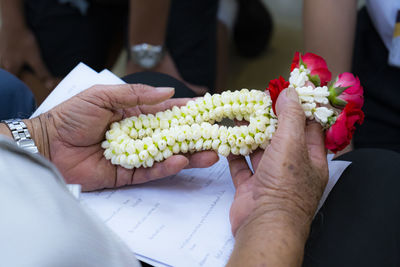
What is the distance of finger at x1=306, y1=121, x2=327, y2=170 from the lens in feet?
2.26

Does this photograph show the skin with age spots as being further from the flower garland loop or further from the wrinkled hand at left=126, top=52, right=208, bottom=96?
the wrinkled hand at left=126, top=52, right=208, bottom=96

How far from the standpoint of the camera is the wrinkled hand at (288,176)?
63 centimetres

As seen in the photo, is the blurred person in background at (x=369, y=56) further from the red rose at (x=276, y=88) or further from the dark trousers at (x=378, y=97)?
the red rose at (x=276, y=88)

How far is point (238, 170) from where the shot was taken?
78 centimetres

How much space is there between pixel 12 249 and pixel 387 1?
101 cm

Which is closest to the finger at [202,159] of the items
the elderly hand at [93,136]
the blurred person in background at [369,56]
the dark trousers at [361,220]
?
the elderly hand at [93,136]

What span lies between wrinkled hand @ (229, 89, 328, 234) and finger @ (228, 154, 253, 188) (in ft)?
0.24

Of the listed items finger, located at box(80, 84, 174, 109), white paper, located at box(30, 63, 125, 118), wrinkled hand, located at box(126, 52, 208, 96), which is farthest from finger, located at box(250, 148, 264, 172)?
wrinkled hand, located at box(126, 52, 208, 96)

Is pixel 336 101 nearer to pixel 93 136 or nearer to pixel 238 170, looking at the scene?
pixel 238 170

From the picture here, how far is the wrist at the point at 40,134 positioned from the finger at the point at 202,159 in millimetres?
322

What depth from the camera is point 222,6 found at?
1.75m

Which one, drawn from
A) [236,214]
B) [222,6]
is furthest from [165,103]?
[222,6]

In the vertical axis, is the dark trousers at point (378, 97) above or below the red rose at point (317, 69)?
below

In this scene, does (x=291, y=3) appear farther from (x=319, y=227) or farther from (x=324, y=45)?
(x=319, y=227)
